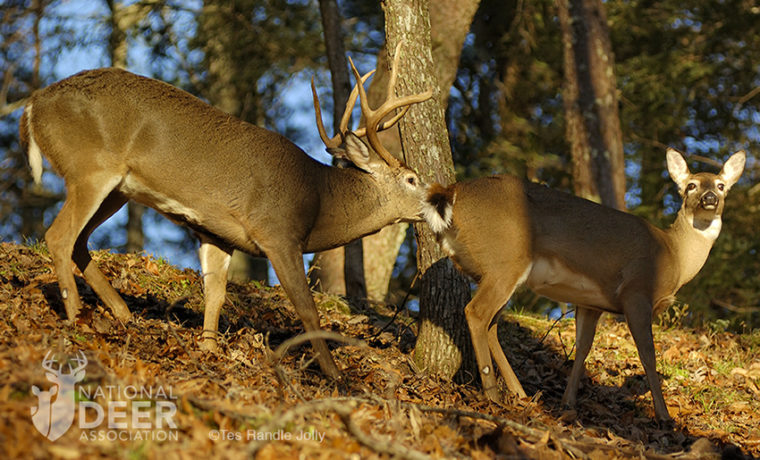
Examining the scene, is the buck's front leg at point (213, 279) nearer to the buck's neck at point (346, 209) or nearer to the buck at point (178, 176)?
the buck at point (178, 176)

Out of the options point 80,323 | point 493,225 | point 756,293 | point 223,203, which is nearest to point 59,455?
point 80,323

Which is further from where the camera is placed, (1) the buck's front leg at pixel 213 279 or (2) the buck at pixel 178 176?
(1) the buck's front leg at pixel 213 279

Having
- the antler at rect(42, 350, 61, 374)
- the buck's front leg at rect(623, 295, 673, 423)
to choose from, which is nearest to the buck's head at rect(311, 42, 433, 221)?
the buck's front leg at rect(623, 295, 673, 423)

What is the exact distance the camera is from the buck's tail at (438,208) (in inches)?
249

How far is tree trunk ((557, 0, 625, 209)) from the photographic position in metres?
11.1

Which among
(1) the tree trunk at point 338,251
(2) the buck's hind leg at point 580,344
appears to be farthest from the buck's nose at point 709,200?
(1) the tree trunk at point 338,251

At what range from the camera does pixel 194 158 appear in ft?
18.8

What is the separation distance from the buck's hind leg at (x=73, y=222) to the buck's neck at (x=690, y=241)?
492cm

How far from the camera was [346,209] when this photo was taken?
20.9ft

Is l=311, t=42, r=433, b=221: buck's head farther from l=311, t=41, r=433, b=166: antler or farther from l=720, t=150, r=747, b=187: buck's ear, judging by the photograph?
l=720, t=150, r=747, b=187: buck's ear

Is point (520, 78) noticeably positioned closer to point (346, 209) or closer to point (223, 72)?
point (223, 72)

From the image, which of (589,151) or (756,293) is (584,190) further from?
(756,293)

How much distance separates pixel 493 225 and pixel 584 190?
16.6ft

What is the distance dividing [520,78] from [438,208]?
11790 mm
